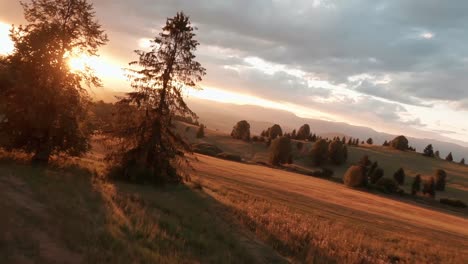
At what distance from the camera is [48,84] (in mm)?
23609

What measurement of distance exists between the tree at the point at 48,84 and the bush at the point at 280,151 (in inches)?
2820

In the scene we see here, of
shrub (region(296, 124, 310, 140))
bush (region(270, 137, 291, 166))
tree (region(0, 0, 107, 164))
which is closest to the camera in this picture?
tree (region(0, 0, 107, 164))

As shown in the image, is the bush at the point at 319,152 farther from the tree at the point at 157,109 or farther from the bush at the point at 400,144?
the tree at the point at 157,109

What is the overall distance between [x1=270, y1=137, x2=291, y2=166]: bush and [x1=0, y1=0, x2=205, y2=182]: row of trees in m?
65.3

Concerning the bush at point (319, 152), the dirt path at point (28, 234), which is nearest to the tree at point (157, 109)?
the dirt path at point (28, 234)

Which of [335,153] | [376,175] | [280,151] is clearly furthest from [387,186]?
[335,153]

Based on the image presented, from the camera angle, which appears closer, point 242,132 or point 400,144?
point 242,132

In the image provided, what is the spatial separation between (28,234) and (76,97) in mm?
15289

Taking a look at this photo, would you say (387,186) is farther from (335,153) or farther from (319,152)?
(335,153)

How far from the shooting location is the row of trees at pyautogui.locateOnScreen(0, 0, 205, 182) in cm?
2317

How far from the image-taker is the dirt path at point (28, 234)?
33.0 feet

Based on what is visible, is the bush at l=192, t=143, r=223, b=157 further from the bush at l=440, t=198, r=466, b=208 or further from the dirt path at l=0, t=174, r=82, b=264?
the dirt path at l=0, t=174, r=82, b=264

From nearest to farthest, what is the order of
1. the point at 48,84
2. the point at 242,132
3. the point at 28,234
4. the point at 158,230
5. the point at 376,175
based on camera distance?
the point at 28,234, the point at 158,230, the point at 48,84, the point at 376,175, the point at 242,132

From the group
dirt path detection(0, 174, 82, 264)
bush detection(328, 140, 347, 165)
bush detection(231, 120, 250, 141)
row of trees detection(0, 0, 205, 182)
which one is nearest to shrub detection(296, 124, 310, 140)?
bush detection(231, 120, 250, 141)
